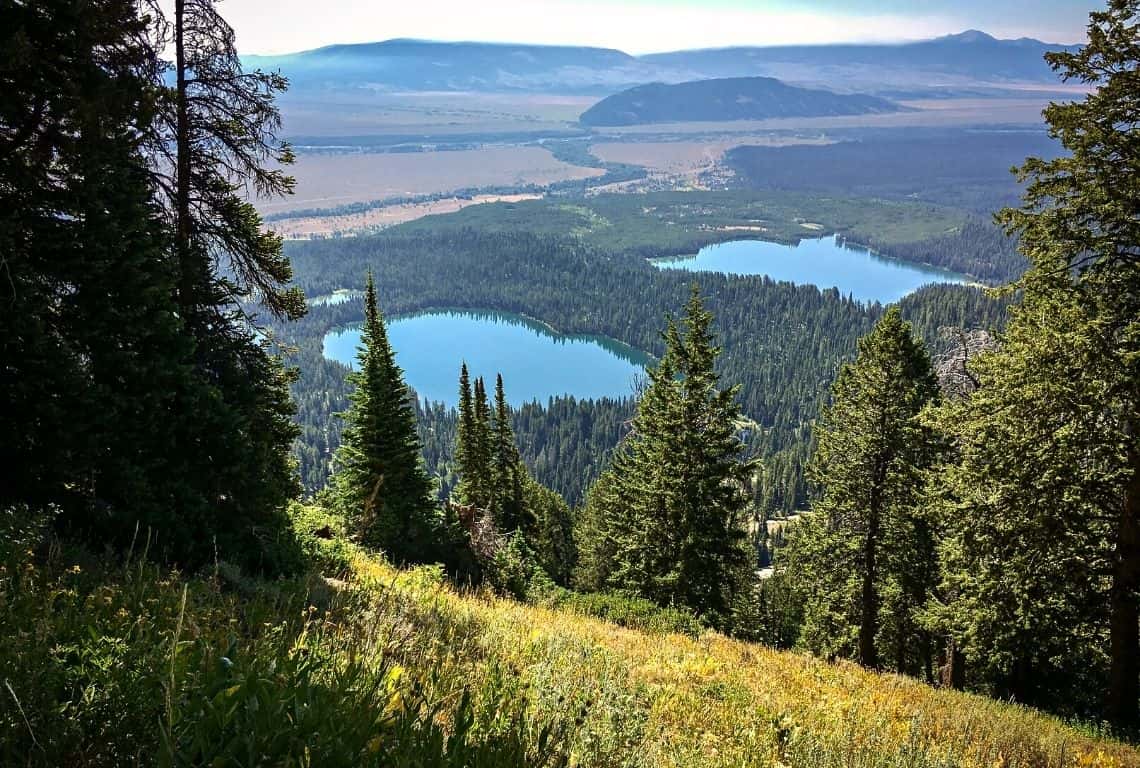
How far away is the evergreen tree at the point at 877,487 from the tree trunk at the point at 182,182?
51.8 ft

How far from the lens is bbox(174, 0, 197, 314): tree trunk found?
990cm

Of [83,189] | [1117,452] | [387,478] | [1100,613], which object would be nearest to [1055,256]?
[1117,452]

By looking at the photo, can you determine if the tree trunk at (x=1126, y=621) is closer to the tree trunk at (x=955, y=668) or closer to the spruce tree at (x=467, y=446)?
the tree trunk at (x=955, y=668)

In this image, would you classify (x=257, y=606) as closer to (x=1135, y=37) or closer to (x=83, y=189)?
(x=83, y=189)

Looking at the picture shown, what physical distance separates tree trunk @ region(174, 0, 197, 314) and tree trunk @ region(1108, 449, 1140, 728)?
14764 mm

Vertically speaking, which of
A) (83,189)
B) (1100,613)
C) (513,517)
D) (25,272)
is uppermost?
(83,189)

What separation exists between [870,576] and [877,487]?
2.71m

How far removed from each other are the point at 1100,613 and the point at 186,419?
1519 cm

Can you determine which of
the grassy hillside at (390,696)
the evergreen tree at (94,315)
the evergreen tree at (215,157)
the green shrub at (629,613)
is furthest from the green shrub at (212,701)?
the green shrub at (629,613)

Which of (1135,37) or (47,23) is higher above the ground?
(1135,37)

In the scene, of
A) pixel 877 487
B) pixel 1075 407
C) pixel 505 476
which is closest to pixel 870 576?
pixel 877 487

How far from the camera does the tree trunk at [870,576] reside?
703 inches

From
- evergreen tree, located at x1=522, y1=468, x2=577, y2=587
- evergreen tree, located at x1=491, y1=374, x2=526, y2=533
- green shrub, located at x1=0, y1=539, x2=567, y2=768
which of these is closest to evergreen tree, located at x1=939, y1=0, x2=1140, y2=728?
green shrub, located at x1=0, y1=539, x2=567, y2=768

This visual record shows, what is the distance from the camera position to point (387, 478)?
2520 cm
